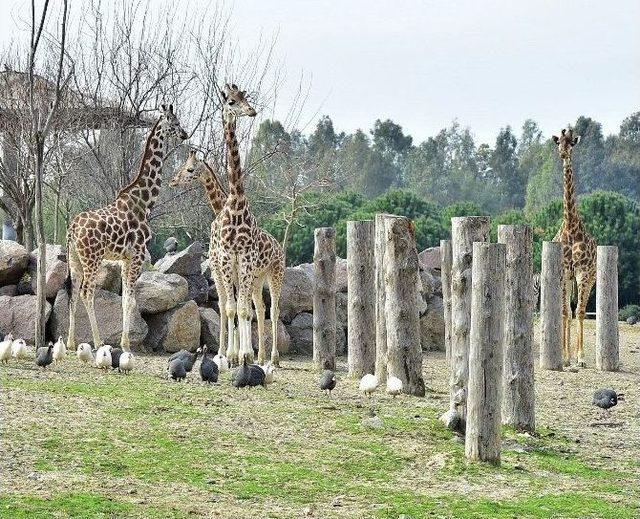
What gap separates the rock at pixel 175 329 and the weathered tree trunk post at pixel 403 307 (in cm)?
477

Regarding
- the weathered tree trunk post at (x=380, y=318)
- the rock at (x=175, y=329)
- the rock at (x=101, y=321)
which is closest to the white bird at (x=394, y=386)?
the weathered tree trunk post at (x=380, y=318)

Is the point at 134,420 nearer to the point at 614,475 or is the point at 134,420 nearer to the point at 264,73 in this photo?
the point at 614,475

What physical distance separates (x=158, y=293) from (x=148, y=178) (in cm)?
165

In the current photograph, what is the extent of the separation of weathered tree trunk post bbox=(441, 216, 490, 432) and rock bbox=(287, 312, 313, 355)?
24.3 ft

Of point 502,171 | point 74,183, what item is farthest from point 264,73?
point 502,171

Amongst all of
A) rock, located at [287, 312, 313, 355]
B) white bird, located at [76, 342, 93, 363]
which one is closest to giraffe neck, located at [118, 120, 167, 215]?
white bird, located at [76, 342, 93, 363]

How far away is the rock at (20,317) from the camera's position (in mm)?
16500

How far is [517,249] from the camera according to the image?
37.0 feet

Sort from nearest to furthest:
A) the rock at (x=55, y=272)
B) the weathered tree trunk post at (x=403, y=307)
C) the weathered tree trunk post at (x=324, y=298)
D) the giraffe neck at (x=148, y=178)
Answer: the weathered tree trunk post at (x=403, y=307) < the weathered tree trunk post at (x=324, y=298) < the giraffe neck at (x=148, y=178) < the rock at (x=55, y=272)

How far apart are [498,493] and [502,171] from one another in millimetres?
55267

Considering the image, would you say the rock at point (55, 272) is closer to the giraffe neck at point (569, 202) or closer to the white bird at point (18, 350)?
the white bird at point (18, 350)

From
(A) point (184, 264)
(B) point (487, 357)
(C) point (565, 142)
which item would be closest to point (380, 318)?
(B) point (487, 357)

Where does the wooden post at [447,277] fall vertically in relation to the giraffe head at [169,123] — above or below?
below

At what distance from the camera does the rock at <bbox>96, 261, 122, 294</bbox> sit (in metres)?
17.1
